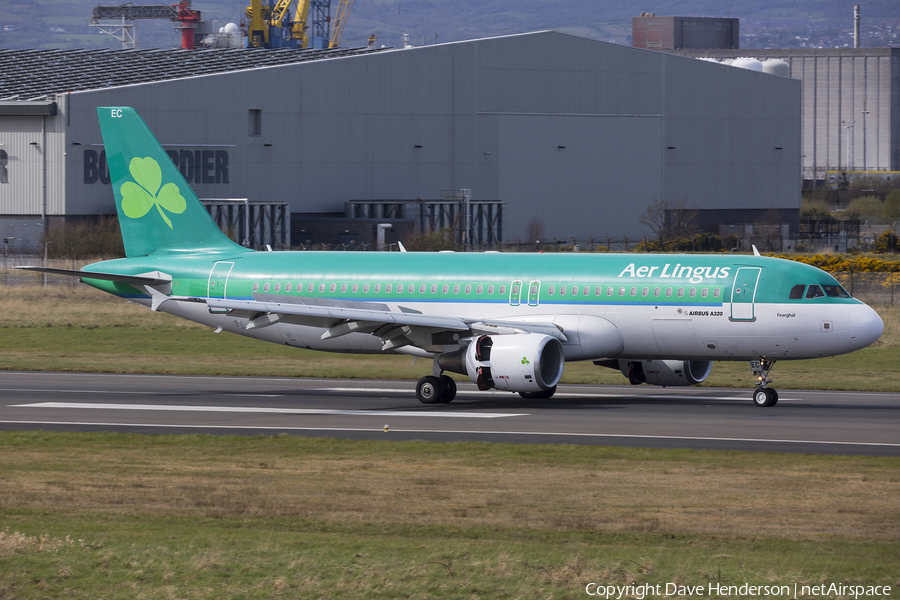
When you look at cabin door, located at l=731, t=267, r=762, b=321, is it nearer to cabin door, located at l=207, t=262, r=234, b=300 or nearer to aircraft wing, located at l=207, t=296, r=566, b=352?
aircraft wing, located at l=207, t=296, r=566, b=352

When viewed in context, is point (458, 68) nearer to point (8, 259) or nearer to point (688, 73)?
point (688, 73)

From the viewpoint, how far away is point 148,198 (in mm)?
39656

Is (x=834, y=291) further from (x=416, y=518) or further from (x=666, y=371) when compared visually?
(x=416, y=518)

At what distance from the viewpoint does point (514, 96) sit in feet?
345

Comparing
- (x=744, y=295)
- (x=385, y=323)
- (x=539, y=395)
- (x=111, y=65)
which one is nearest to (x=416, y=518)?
(x=385, y=323)

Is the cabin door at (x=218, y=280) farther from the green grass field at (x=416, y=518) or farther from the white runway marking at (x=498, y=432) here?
the green grass field at (x=416, y=518)

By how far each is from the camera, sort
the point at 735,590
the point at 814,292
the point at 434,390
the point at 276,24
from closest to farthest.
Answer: the point at 735,590 < the point at 814,292 < the point at 434,390 < the point at 276,24

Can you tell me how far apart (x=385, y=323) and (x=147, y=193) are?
36.0 feet

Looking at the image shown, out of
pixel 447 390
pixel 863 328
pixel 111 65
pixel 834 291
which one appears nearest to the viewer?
pixel 863 328

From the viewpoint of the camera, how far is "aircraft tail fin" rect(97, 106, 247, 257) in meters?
39.5

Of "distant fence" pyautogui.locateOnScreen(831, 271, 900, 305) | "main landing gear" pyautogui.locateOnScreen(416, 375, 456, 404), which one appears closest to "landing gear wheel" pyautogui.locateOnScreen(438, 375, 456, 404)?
"main landing gear" pyautogui.locateOnScreen(416, 375, 456, 404)

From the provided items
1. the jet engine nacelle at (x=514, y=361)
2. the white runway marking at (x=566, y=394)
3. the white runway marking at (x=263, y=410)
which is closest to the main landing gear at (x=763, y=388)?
the white runway marking at (x=566, y=394)

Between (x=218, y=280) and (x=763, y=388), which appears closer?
(x=763, y=388)

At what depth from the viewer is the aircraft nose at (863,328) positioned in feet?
103
